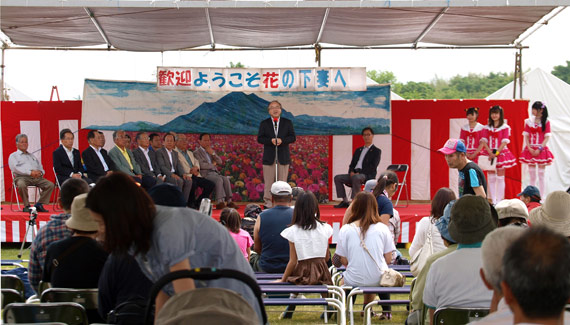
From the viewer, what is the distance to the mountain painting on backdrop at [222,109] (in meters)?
11.3

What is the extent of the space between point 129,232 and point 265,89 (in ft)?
27.6

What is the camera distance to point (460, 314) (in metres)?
3.02

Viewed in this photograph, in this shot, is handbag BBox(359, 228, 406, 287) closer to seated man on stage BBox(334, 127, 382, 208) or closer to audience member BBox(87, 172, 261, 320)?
audience member BBox(87, 172, 261, 320)

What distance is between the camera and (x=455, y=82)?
51594mm

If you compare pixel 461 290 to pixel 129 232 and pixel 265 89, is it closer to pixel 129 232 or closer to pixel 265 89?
pixel 129 232

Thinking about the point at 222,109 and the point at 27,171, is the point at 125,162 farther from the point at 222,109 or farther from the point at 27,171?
the point at 222,109

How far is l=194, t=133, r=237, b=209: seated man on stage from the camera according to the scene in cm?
1123

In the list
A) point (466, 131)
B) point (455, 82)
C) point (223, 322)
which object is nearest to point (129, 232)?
point (223, 322)

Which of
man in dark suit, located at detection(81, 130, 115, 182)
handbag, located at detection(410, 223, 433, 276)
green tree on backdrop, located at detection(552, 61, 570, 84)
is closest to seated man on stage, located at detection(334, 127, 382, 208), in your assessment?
man in dark suit, located at detection(81, 130, 115, 182)

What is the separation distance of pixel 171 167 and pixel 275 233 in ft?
18.1

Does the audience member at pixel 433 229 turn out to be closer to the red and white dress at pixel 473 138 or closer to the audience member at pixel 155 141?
the red and white dress at pixel 473 138

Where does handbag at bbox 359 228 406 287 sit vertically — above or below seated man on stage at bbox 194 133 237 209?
below

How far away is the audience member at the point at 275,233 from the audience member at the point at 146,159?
5073 mm

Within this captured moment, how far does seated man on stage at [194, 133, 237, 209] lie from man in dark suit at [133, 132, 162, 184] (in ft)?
2.86
